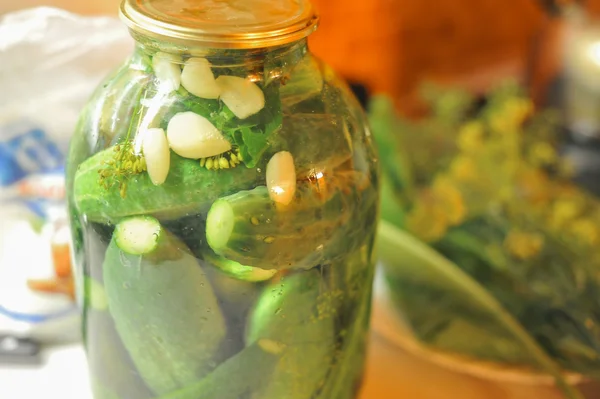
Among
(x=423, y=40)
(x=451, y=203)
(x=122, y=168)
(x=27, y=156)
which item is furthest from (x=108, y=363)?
(x=423, y=40)

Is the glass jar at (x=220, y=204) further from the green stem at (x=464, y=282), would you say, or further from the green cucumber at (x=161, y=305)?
the green stem at (x=464, y=282)

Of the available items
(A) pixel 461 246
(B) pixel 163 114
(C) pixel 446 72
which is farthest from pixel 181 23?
(C) pixel 446 72

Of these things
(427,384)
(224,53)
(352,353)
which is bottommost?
(427,384)

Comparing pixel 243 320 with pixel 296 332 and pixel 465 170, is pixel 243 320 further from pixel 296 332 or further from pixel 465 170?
pixel 465 170

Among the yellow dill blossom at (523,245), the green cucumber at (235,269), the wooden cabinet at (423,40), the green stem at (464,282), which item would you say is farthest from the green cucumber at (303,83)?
the wooden cabinet at (423,40)

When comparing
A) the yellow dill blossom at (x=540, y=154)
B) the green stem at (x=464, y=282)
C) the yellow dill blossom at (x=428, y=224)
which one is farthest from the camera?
the yellow dill blossom at (x=540, y=154)

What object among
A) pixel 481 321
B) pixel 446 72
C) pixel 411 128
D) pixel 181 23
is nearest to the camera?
pixel 181 23

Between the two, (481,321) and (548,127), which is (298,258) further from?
(548,127)

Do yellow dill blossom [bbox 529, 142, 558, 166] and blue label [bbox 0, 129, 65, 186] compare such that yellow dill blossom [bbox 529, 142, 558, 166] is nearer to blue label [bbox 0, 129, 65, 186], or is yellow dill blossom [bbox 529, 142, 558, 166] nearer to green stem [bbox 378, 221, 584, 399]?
green stem [bbox 378, 221, 584, 399]
